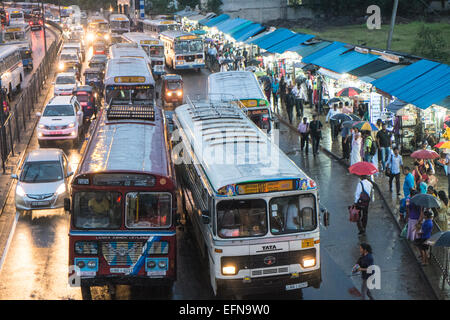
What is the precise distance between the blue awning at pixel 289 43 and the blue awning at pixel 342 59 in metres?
5.29

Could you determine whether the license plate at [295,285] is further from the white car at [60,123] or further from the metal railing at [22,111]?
the white car at [60,123]

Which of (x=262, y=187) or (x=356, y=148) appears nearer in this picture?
(x=262, y=187)

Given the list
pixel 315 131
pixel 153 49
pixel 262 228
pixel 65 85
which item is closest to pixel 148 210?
pixel 262 228

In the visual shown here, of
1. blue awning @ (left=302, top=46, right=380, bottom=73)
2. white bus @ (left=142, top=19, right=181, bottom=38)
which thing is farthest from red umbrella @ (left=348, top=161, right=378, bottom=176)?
white bus @ (left=142, top=19, right=181, bottom=38)

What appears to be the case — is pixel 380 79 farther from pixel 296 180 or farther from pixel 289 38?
pixel 289 38

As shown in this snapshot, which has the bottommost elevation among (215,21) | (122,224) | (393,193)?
(393,193)

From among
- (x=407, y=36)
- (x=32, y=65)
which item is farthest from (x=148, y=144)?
(x=407, y=36)

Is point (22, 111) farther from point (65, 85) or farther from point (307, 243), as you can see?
point (307, 243)

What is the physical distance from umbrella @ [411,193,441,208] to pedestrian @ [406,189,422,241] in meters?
0.43

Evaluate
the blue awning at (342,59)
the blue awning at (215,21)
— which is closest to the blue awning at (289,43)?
the blue awning at (342,59)

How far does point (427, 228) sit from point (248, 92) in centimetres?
1298

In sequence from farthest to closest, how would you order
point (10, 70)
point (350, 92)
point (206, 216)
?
point (10, 70) → point (350, 92) → point (206, 216)

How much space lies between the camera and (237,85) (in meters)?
27.0

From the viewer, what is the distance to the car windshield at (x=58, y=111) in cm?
2719
